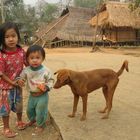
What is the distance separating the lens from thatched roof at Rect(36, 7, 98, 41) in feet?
107

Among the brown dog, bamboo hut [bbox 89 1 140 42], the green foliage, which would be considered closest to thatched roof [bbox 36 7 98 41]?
bamboo hut [bbox 89 1 140 42]

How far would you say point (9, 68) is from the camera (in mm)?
4895

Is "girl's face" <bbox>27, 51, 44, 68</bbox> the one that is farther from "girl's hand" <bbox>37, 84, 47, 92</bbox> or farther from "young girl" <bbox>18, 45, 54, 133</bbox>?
"girl's hand" <bbox>37, 84, 47, 92</bbox>

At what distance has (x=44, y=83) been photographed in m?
4.90

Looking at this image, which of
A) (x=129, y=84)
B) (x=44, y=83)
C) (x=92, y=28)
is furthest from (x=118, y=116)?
(x=92, y=28)

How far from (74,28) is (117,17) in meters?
4.92

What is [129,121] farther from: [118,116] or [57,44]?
[57,44]

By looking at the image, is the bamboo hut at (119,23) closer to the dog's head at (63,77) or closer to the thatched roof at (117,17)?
the thatched roof at (117,17)

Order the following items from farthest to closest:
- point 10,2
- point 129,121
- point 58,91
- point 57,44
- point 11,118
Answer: point 10,2 → point 57,44 → point 58,91 → point 11,118 → point 129,121

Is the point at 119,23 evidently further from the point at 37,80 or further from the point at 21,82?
the point at 21,82

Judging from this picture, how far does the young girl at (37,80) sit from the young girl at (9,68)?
5.0 inches

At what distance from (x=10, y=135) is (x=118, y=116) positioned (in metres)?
1.73

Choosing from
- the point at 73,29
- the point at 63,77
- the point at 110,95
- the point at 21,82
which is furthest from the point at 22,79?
the point at 73,29

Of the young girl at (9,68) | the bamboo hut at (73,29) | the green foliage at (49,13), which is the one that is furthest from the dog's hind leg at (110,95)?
the green foliage at (49,13)
